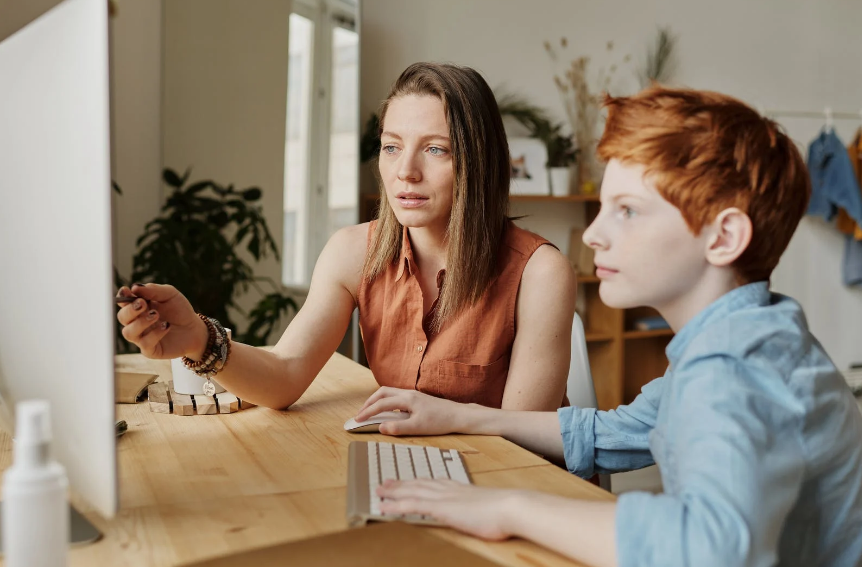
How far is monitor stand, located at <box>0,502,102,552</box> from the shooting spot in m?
0.80

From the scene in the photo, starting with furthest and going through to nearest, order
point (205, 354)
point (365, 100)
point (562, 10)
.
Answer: point (562, 10) → point (365, 100) → point (205, 354)

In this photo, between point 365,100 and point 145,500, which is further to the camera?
point 365,100

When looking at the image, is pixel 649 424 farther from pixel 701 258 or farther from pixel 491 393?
pixel 491 393

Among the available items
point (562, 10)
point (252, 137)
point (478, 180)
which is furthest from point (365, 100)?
point (478, 180)

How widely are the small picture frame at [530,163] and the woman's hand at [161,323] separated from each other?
2.81 meters

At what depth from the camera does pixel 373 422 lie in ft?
4.10

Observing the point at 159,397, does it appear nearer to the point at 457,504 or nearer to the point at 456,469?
the point at 456,469

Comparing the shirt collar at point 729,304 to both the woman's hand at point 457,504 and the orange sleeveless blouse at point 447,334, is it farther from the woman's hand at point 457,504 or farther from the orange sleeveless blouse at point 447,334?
the orange sleeveless blouse at point 447,334

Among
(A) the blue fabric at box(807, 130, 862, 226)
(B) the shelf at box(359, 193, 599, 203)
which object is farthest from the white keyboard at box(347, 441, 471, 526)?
(A) the blue fabric at box(807, 130, 862, 226)

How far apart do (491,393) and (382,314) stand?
0.26 metres

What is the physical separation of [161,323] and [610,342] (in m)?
3.22

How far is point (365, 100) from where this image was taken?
3.78m

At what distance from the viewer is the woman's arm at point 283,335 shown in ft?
4.01

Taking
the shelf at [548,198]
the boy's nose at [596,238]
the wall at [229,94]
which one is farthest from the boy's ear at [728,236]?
the shelf at [548,198]
